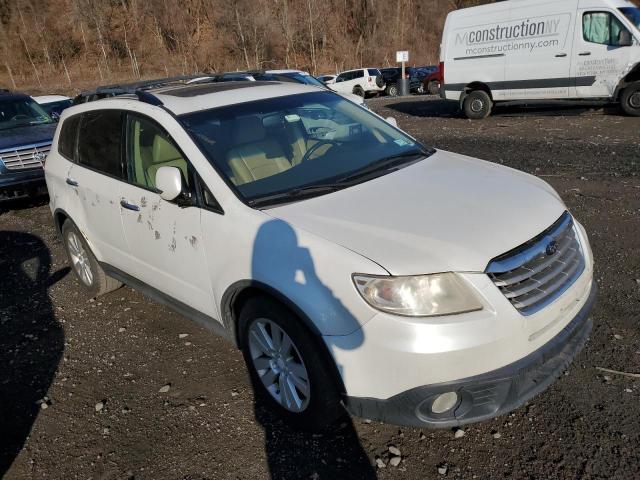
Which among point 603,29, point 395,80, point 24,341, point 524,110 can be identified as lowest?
point 395,80

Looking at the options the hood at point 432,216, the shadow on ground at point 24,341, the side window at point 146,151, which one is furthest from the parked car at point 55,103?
the hood at point 432,216

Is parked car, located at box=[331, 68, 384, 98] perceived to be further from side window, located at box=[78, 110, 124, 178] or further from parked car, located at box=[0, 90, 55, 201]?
side window, located at box=[78, 110, 124, 178]

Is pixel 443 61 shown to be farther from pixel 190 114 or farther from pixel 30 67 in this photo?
pixel 30 67

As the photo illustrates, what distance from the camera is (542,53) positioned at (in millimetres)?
11492

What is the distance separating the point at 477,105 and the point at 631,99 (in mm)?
3407

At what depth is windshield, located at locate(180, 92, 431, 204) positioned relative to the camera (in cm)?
300

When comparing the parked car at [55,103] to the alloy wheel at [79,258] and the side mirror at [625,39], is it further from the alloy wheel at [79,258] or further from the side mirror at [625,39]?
the side mirror at [625,39]

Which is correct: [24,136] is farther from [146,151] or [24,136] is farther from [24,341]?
[146,151]

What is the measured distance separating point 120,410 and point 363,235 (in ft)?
6.36

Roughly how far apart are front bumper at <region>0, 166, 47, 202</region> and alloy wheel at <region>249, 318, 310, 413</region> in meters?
6.42

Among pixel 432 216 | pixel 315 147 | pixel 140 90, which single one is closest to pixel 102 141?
pixel 140 90

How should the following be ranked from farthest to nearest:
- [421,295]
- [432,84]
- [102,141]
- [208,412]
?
[432,84]
[102,141]
[208,412]
[421,295]

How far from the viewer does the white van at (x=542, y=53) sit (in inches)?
418

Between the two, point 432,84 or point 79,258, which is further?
point 432,84
